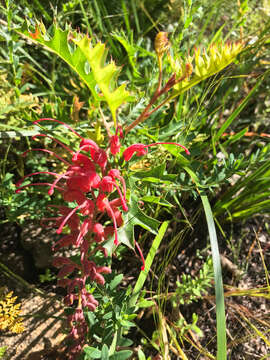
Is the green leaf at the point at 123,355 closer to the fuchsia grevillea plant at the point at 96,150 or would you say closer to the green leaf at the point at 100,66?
the fuchsia grevillea plant at the point at 96,150

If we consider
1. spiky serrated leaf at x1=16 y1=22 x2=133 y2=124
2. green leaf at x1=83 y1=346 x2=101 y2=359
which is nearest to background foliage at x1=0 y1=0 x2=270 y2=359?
green leaf at x1=83 y1=346 x2=101 y2=359

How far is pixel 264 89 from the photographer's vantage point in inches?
60.1

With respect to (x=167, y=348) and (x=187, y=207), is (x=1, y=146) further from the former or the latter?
(x=167, y=348)

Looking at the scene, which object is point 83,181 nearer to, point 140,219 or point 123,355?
point 140,219

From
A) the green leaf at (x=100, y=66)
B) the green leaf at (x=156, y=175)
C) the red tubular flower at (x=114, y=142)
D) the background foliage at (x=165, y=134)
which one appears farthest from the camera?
the background foliage at (x=165, y=134)

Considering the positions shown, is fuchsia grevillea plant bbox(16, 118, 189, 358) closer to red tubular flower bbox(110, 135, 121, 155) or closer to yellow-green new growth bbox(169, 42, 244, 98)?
red tubular flower bbox(110, 135, 121, 155)

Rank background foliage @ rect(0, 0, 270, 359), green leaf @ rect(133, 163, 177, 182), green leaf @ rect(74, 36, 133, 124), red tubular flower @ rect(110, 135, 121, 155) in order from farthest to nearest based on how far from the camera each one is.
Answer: background foliage @ rect(0, 0, 270, 359), green leaf @ rect(133, 163, 177, 182), red tubular flower @ rect(110, 135, 121, 155), green leaf @ rect(74, 36, 133, 124)

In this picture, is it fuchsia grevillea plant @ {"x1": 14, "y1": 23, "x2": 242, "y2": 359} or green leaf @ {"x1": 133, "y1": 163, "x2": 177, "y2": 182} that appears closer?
fuchsia grevillea plant @ {"x1": 14, "y1": 23, "x2": 242, "y2": 359}

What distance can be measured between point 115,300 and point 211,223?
0.36 meters

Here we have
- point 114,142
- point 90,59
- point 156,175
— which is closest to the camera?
point 90,59

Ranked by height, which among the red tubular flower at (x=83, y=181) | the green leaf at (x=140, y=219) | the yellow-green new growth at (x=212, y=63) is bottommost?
the green leaf at (x=140, y=219)

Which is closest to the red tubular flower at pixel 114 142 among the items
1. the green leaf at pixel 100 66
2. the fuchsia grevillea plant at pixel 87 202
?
the fuchsia grevillea plant at pixel 87 202

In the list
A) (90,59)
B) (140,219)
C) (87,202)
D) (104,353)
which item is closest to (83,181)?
(87,202)

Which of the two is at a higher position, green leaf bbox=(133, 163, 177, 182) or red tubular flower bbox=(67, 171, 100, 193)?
green leaf bbox=(133, 163, 177, 182)
